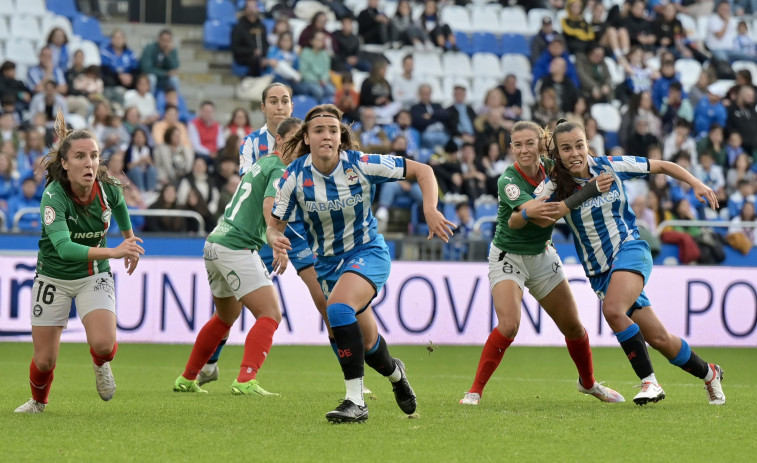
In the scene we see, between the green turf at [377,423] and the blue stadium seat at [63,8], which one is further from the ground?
the blue stadium seat at [63,8]

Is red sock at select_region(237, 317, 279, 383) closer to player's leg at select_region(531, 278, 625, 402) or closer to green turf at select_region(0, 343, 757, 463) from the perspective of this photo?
green turf at select_region(0, 343, 757, 463)

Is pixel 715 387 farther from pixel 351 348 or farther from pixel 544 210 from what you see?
pixel 351 348

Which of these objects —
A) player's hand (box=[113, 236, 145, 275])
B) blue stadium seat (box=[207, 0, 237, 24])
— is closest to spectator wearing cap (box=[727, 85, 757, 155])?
blue stadium seat (box=[207, 0, 237, 24])

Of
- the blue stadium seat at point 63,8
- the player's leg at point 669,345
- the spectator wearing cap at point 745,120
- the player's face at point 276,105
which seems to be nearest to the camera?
the player's leg at point 669,345

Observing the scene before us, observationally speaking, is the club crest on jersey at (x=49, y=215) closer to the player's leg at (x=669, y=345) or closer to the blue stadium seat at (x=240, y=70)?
the player's leg at (x=669, y=345)

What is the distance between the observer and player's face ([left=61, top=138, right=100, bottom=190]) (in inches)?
265

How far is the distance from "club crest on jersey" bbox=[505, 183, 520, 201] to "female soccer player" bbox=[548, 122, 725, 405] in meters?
0.26

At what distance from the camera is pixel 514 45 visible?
2127 cm

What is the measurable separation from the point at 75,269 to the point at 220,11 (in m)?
13.6

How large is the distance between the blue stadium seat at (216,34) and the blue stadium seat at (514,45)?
5202 mm

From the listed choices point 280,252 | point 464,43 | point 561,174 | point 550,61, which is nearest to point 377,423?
point 280,252

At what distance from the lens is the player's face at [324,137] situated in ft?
21.7

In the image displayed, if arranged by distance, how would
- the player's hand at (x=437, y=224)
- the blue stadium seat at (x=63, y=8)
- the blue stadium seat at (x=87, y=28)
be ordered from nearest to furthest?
the player's hand at (x=437, y=224) → the blue stadium seat at (x=87, y=28) → the blue stadium seat at (x=63, y=8)

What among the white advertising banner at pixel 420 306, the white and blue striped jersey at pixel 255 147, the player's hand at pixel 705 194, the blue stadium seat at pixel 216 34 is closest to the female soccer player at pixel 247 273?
the white and blue striped jersey at pixel 255 147
